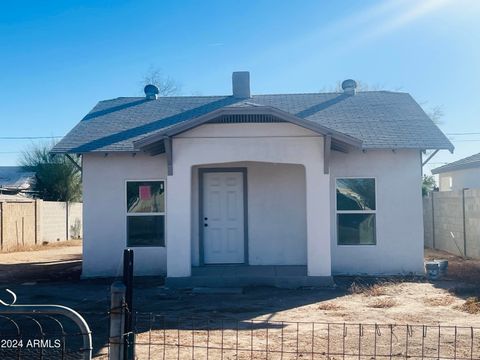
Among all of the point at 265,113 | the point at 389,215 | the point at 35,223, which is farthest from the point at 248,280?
the point at 35,223

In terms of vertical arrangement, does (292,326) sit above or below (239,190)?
below

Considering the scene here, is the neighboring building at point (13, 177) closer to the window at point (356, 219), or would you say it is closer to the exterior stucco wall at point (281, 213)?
the exterior stucco wall at point (281, 213)

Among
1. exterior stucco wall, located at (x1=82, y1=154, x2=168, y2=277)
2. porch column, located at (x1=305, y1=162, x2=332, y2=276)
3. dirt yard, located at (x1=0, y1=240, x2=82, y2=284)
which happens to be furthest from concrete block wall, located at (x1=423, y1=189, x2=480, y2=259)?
dirt yard, located at (x1=0, y1=240, x2=82, y2=284)

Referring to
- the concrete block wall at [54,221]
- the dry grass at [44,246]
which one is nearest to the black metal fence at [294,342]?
the dry grass at [44,246]

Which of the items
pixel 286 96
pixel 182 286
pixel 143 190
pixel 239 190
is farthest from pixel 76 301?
pixel 286 96

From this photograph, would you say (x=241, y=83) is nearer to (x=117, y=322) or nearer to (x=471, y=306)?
(x=471, y=306)

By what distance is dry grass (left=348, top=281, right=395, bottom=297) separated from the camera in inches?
378

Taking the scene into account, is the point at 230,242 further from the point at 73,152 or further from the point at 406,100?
the point at 406,100

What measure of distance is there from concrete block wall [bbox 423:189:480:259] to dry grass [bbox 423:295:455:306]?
17.0 ft

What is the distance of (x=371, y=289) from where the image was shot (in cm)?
987

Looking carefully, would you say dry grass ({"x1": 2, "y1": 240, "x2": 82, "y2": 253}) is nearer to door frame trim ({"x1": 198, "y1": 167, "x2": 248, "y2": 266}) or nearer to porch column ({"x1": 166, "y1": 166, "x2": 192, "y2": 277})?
door frame trim ({"x1": 198, "y1": 167, "x2": 248, "y2": 266})

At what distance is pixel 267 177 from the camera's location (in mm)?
12242

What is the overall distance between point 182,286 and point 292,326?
372cm

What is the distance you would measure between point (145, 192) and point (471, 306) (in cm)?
739
